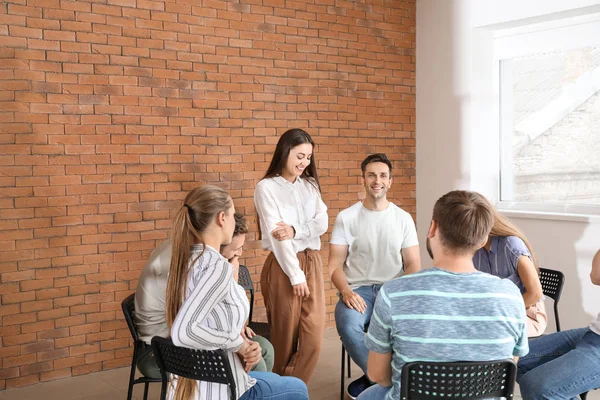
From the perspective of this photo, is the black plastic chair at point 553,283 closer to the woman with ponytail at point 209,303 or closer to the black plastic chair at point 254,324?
the black plastic chair at point 254,324

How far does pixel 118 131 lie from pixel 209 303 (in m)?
2.88

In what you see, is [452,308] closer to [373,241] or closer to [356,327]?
[356,327]

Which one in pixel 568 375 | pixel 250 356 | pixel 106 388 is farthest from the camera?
pixel 106 388

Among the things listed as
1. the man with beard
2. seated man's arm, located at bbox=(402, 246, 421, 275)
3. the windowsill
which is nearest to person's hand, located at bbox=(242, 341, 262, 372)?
the man with beard

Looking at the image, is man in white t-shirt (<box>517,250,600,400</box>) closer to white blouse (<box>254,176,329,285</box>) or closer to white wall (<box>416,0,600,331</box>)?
white blouse (<box>254,176,329,285</box>)

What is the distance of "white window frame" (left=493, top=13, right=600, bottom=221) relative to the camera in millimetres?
5855

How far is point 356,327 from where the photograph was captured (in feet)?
13.5

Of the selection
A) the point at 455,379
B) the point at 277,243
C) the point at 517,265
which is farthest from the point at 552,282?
the point at 455,379

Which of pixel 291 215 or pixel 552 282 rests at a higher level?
pixel 291 215

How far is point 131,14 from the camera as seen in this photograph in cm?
518

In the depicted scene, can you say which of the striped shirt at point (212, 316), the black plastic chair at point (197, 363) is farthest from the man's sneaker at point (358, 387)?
the black plastic chair at point (197, 363)

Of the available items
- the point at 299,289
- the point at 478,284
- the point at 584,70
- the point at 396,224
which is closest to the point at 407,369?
the point at 478,284

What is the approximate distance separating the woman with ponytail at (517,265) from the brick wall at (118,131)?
267 cm

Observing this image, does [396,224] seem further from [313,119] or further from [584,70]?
[584,70]
